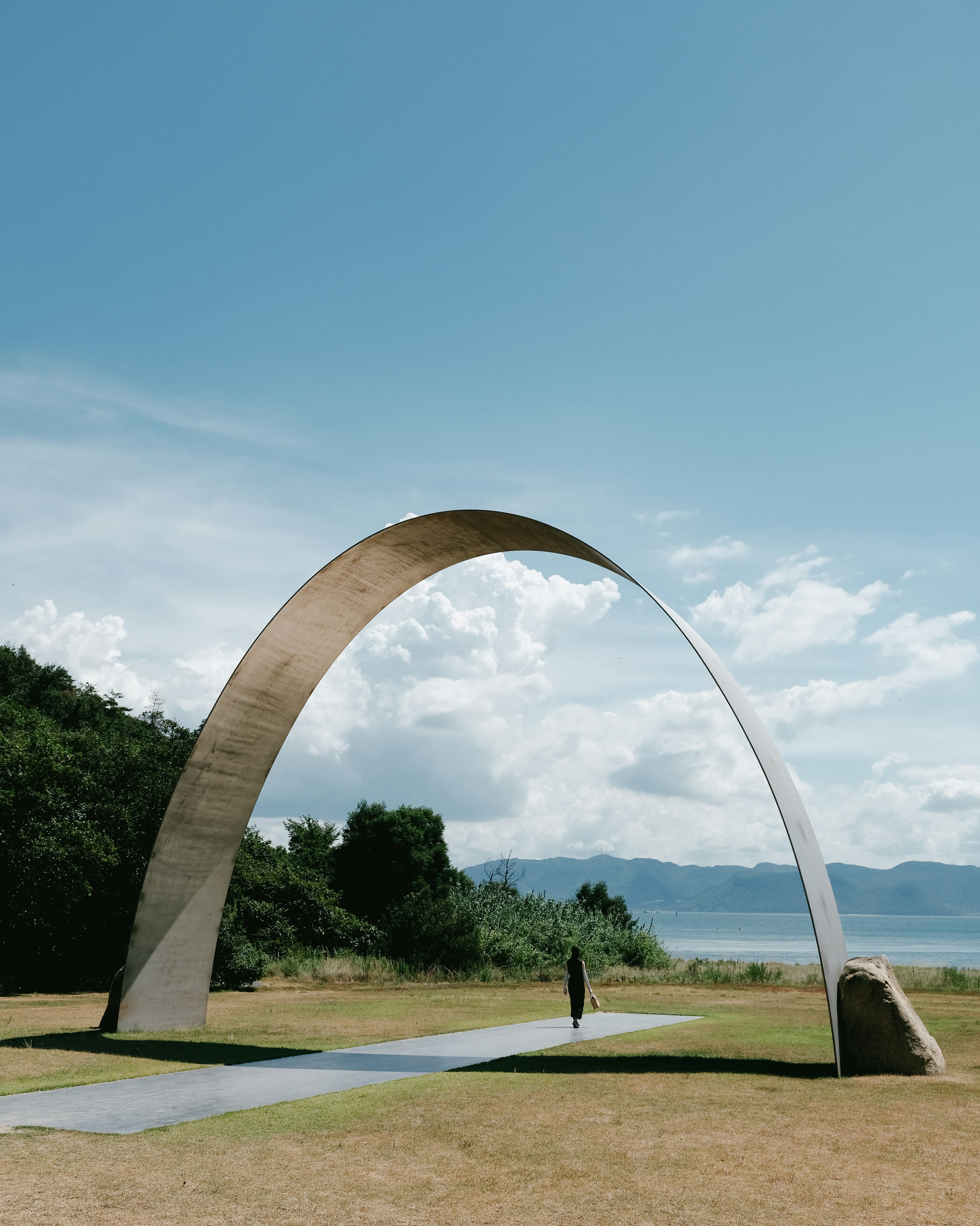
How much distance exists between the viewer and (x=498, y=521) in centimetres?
1306

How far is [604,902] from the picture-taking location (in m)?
43.2

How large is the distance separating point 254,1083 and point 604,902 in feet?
116

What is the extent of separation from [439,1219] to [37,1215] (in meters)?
2.12

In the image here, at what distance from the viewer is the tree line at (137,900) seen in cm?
2147

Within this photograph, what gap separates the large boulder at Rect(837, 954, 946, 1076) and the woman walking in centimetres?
453

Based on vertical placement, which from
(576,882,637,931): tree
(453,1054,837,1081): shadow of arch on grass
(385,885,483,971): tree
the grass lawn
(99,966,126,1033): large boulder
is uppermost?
(576,882,637,931): tree

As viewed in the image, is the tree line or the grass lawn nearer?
the grass lawn

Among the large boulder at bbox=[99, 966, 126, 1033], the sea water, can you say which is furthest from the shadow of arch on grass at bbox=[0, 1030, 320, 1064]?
the sea water

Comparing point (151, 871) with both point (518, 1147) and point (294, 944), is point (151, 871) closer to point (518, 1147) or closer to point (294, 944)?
point (518, 1147)

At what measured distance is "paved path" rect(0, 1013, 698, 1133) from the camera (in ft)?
26.2

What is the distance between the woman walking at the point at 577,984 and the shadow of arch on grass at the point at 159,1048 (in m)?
3.78

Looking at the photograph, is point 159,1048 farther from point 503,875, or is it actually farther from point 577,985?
point 503,875

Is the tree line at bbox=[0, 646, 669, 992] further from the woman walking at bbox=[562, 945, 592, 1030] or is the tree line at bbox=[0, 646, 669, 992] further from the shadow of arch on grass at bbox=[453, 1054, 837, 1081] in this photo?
the shadow of arch on grass at bbox=[453, 1054, 837, 1081]

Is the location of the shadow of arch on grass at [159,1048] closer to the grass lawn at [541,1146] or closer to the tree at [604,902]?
the grass lawn at [541,1146]
